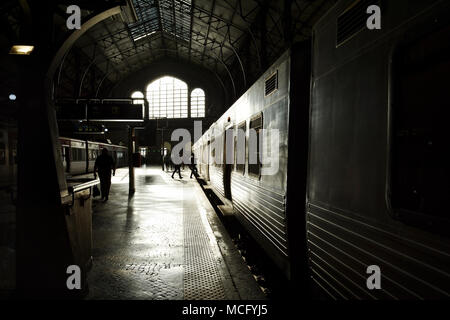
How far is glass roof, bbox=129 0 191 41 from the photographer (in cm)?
2386

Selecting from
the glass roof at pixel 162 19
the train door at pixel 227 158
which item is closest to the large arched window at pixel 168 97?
the glass roof at pixel 162 19

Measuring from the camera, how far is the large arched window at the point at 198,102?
4050 cm

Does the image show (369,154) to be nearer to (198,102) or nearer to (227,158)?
(227,158)

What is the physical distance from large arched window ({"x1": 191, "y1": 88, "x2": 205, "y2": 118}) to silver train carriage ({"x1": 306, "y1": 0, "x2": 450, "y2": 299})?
38.7m

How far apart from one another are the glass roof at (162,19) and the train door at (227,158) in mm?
19018

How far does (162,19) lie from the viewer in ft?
93.2

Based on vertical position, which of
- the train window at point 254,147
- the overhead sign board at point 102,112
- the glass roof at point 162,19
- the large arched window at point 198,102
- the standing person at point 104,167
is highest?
the glass roof at point 162,19

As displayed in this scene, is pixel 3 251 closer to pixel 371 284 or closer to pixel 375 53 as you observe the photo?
pixel 371 284

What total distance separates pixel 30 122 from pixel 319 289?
3.09m

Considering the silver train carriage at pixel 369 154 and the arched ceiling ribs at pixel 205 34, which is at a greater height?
the arched ceiling ribs at pixel 205 34

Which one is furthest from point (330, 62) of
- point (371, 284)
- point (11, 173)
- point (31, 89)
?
point (11, 173)

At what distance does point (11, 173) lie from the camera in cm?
1181

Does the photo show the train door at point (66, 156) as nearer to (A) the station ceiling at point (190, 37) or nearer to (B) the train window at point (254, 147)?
(A) the station ceiling at point (190, 37)

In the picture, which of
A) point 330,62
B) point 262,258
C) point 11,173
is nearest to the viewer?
point 330,62
